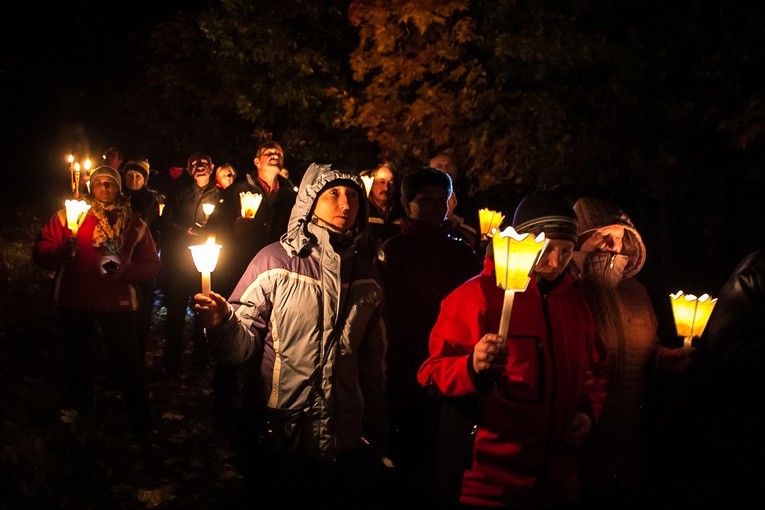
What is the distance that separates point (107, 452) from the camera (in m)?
5.82

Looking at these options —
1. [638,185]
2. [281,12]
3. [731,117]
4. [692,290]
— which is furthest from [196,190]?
[692,290]

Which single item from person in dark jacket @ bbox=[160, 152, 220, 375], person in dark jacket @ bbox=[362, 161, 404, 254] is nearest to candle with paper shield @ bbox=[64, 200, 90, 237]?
person in dark jacket @ bbox=[160, 152, 220, 375]

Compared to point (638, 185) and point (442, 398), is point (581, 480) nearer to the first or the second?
point (442, 398)

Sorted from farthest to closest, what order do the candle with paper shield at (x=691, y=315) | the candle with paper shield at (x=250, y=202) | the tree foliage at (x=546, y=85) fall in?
1. the tree foliage at (x=546, y=85)
2. the candle with paper shield at (x=250, y=202)
3. the candle with paper shield at (x=691, y=315)

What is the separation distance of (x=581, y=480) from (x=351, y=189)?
2.10 meters

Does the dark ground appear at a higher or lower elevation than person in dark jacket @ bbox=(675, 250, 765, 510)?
lower

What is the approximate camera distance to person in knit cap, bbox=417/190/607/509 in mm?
3061

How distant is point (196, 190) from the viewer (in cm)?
842

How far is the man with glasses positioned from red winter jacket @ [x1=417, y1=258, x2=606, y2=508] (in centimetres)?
355

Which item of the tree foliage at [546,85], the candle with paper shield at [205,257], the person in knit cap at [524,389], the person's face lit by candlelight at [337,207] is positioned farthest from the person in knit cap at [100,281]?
the tree foliage at [546,85]

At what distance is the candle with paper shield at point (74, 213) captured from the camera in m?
5.59

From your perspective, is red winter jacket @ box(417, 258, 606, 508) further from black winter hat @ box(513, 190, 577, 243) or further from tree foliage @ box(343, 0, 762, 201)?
tree foliage @ box(343, 0, 762, 201)

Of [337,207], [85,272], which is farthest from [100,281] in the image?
[337,207]

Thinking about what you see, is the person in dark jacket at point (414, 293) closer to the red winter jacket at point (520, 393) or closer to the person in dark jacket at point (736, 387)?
the red winter jacket at point (520, 393)
